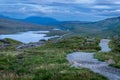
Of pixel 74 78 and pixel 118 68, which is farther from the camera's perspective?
pixel 118 68

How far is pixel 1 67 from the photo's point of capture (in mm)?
35844

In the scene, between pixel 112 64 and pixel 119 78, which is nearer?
pixel 119 78

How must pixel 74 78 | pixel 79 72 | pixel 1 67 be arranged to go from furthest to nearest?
pixel 1 67
pixel 79 72
pixel 74 78

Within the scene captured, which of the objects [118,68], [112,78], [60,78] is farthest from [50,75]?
[118,68]

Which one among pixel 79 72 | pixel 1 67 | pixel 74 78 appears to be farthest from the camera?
pixel 1 67

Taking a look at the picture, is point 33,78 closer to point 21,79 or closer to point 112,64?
point 21,79

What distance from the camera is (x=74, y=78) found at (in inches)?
938

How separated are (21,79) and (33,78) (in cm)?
101

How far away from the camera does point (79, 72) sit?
2602 centimetres

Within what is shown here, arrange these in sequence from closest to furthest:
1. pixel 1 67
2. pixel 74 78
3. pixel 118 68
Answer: pixel 74 78
pixel 118 68
pixel 1 67

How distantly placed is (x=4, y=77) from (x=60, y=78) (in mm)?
4569

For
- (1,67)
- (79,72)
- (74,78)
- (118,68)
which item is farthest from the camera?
(1,67)

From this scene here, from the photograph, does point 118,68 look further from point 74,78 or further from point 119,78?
point 74,78

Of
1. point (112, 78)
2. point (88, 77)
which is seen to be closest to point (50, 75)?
point (88, 77)
